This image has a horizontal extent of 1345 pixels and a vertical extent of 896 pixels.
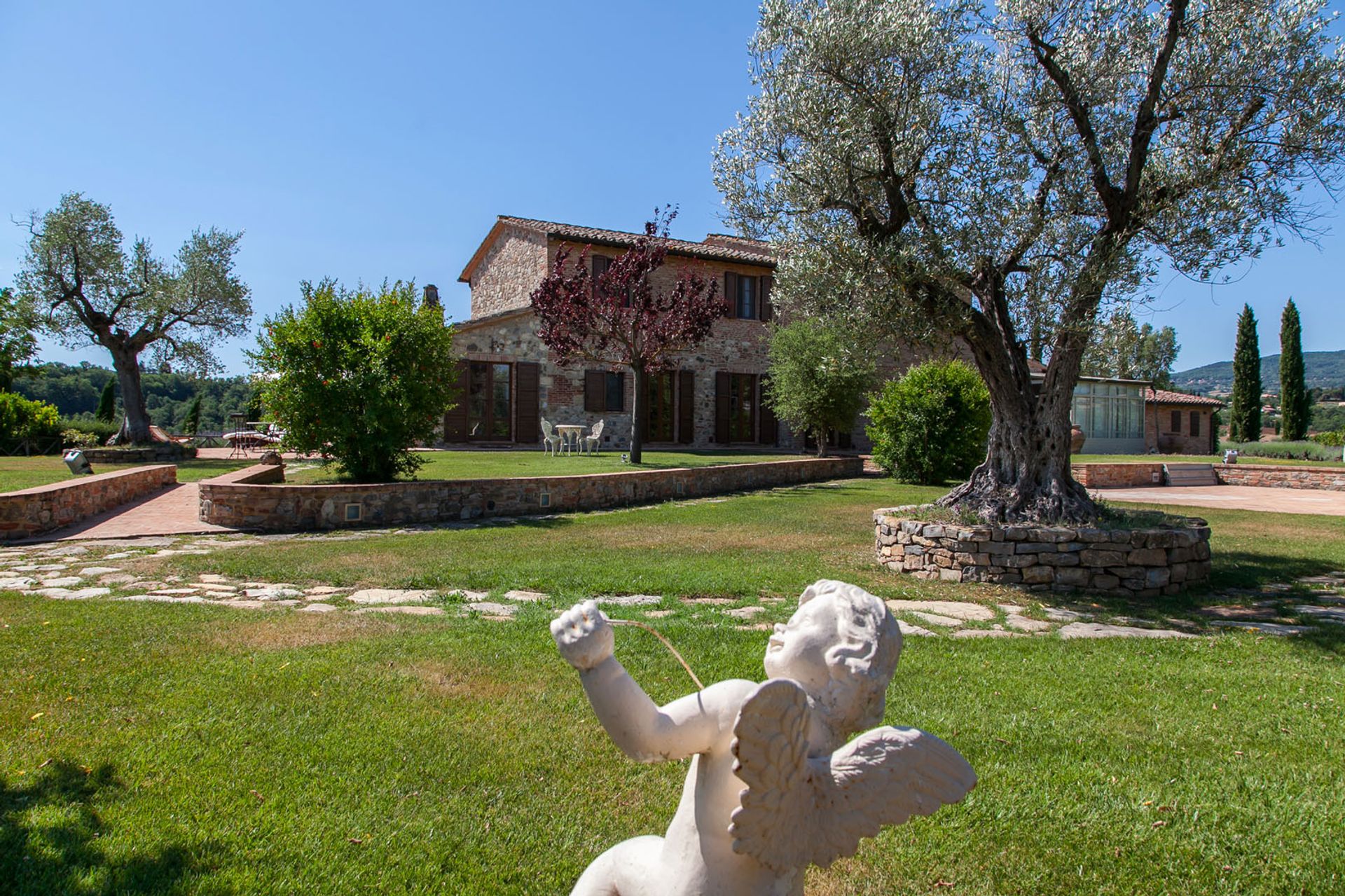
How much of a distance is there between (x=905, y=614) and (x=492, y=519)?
253 inches

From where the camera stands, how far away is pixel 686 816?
1537mm

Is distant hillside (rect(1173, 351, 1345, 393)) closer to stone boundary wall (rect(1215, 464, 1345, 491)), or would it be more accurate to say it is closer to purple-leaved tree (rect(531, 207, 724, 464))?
stone boundary wall (rect(1215, 464, 1345, 491))

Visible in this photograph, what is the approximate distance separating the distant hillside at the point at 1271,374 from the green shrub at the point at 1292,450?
310ft

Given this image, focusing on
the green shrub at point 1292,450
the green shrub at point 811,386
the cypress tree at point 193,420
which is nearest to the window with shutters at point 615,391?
the green shrub at point 811,386

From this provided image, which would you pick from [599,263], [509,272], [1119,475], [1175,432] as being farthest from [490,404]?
[1175,432]

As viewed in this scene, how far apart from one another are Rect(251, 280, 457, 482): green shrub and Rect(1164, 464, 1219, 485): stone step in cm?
1877

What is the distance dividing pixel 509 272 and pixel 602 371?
5144mm

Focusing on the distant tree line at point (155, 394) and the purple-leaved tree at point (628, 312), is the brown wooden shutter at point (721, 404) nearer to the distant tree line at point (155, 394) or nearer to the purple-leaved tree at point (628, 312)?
the purple-leaved tree at point (628, 312)

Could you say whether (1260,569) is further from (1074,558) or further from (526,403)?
(526,403)

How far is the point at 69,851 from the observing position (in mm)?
2355

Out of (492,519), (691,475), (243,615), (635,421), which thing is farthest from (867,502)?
(243,615)

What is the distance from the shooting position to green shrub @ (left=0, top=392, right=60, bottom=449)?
61.9 feet

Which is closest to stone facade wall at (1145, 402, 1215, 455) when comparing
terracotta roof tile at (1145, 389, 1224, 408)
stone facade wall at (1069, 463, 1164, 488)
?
terracotta roof tile at (1145, 389, 1224, 408)

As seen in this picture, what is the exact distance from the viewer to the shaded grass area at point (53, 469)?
11.6m
